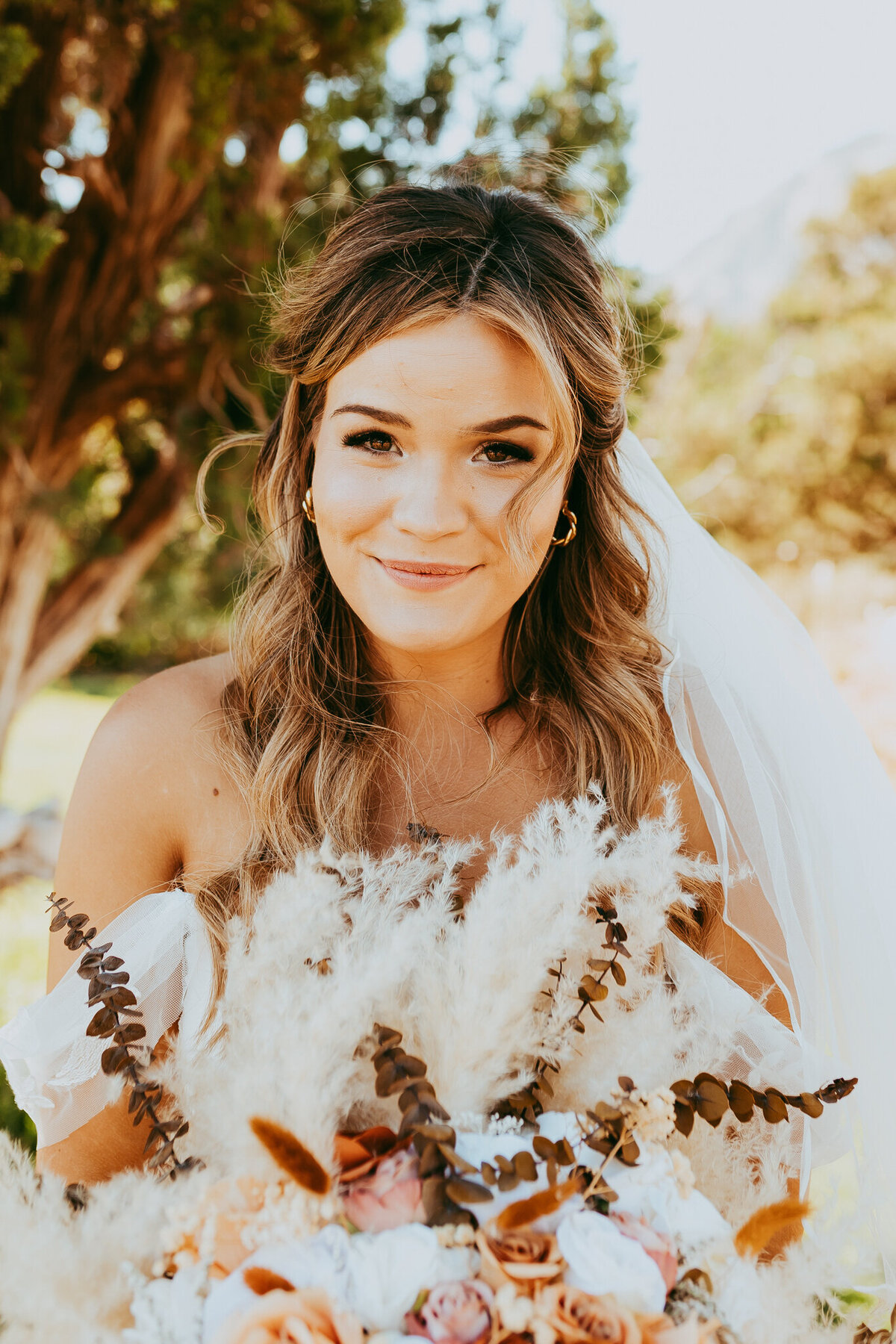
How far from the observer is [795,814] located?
1.76 m

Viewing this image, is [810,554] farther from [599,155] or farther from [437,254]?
[437,254]

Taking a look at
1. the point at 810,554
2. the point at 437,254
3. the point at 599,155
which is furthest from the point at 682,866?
the point at 810,554

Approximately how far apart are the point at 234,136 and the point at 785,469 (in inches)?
477

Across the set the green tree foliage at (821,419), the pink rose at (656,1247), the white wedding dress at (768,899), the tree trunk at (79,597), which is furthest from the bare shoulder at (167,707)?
the green tree foliage at (821,419)

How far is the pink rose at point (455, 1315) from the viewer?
712 mm

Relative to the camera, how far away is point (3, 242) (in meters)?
3.18

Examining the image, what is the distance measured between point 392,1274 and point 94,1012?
899 millimetres

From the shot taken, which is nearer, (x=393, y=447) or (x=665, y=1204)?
(x=665, y=1204)

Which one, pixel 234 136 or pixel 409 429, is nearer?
pixel 409 429

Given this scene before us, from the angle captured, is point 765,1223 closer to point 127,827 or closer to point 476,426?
point 476,426

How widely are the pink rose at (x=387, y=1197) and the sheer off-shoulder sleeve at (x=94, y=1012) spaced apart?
0.74m

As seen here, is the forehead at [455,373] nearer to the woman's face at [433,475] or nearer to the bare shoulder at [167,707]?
the woman's face at [433,475]

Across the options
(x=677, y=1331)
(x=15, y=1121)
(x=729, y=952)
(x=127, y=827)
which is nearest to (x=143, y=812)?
(x=127, y=827)

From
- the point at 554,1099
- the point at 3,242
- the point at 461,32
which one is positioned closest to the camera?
the point at 554,1099
